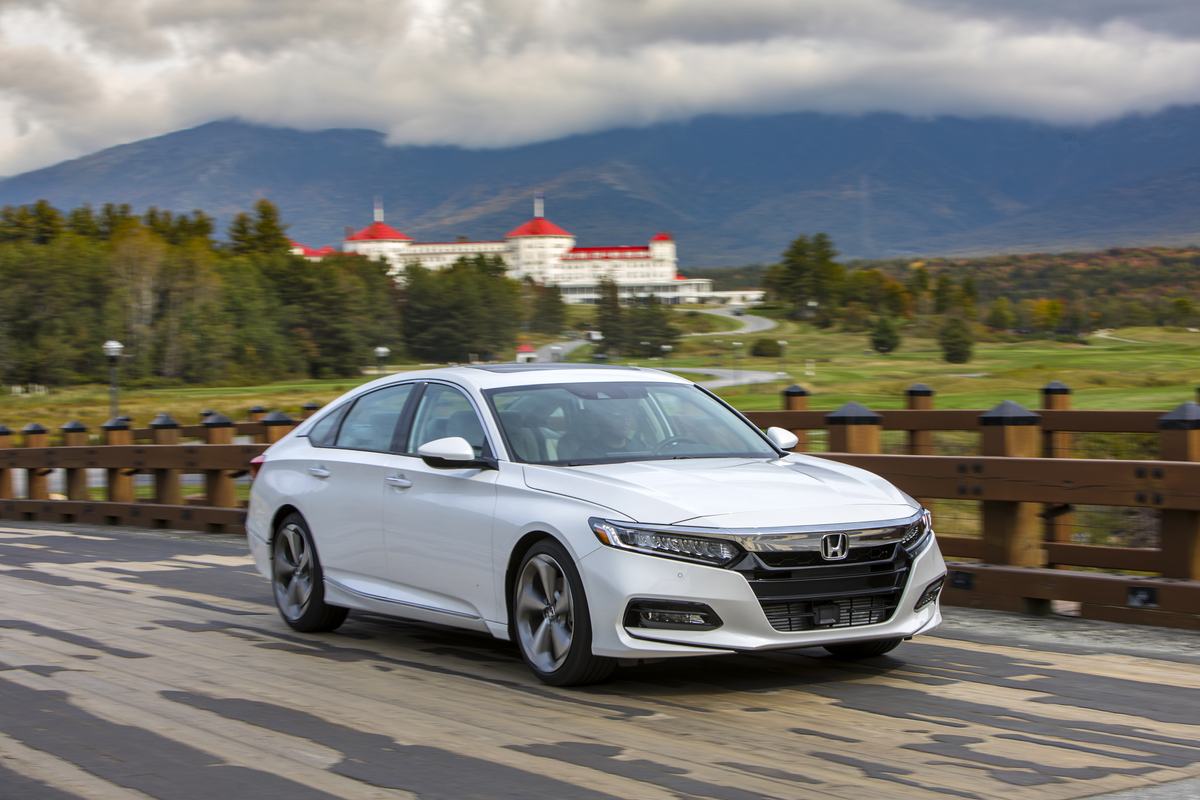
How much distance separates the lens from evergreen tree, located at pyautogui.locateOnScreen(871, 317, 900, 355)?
99.9 meters

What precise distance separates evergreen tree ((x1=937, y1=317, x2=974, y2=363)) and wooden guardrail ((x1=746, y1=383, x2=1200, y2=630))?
231 feet

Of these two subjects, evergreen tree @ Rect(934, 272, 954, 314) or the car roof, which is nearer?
the car roof

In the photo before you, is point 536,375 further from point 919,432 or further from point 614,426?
point 919,432

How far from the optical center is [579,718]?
510cm

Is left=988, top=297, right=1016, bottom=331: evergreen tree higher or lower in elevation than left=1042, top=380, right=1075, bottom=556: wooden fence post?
higher

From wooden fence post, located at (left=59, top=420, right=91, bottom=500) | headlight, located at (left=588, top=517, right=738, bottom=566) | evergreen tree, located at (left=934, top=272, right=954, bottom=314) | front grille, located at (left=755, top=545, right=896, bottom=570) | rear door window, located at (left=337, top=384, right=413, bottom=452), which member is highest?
evergreen tree, located at (left=934, top=272, right=954, bottom=314)

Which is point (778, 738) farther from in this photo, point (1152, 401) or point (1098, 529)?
point (1152, 401)

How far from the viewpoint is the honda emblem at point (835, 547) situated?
525 centimetres

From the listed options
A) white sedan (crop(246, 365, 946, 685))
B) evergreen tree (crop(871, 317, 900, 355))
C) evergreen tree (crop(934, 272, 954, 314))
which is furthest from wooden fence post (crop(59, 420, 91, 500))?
evergreen tree (crop(934, 272, 954, 314))

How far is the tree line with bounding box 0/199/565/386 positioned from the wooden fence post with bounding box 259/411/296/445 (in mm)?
113117

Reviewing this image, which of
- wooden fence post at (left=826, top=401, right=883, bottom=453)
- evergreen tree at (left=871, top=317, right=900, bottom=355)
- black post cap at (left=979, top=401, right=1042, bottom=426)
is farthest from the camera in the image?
evergreen tree at (left=871, top=317, right=900, bottom=355)

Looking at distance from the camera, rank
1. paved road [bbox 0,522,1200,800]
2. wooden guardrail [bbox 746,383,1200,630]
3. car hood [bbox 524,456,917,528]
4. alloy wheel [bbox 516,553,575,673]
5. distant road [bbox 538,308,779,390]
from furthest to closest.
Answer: distant road [bbox 538,308,779,390]
wooden guardrail [bbox 746,383,1200,630]
alloy wheel [bbox 516,553,575,673]
car hood [bbox 524,456,917,528]
paved road [bbox 0,522,1200,800]

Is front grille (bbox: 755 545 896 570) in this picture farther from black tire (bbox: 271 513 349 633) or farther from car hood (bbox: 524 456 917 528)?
→ black tire (bbox: 271 513 349 633)

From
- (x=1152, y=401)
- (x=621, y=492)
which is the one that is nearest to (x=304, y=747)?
(x=621, y=492)
